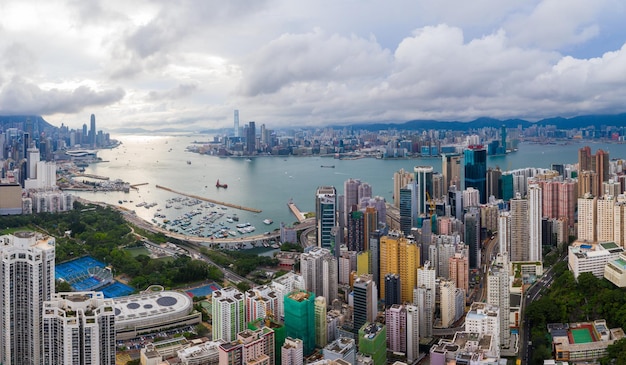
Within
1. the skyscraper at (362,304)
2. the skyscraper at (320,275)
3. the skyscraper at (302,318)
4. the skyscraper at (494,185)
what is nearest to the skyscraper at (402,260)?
the skyscraper at (320,275)

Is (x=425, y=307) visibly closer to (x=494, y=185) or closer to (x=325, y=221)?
(x=325, y=221)

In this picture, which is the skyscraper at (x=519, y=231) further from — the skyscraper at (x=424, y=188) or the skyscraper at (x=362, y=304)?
the skyscraper at (x=362, y=304)

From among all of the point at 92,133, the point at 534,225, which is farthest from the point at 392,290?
the point at 92,133

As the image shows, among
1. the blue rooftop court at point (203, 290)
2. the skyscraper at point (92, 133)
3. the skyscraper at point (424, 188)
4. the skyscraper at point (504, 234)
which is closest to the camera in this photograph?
the blue rooftop court at point (203, 290)

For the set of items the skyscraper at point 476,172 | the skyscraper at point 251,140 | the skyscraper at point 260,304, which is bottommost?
the skyscraper at point 260,304

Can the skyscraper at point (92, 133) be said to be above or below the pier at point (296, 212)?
above

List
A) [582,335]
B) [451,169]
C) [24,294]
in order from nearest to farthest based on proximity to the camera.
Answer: [24,294]
[582,335]
[451,169]

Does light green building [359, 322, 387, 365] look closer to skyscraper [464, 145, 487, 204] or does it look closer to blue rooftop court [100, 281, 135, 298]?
blue rooftop court [100, 281, 135, 298]
